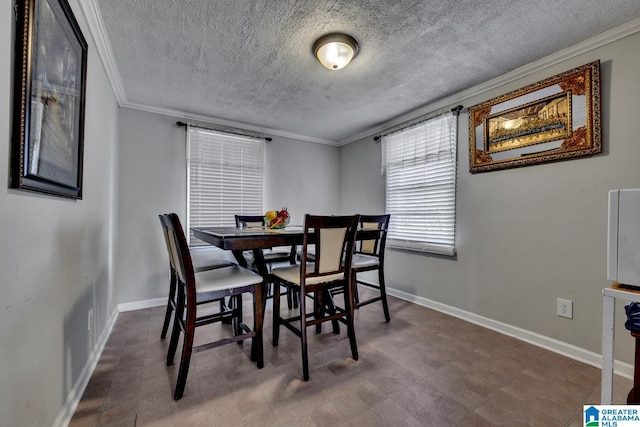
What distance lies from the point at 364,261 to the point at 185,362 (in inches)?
66.6

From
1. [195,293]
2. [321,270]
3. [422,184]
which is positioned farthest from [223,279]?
[422,184]

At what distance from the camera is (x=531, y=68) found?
2229 mm

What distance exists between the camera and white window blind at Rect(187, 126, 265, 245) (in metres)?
3.38

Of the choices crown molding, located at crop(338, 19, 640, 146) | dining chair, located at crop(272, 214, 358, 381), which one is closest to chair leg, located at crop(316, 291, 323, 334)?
dining chair, located at crop(272, 214, 358, 381)

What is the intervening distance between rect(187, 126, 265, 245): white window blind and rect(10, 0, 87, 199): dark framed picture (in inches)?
71.6

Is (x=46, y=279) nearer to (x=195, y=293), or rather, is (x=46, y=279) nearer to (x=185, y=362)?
(x=195, y=293)

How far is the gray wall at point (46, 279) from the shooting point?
2.90 feet

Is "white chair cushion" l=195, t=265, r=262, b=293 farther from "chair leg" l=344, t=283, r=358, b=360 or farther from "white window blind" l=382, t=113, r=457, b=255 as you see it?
"white window blind" l=382, t=113, r=457, b=255

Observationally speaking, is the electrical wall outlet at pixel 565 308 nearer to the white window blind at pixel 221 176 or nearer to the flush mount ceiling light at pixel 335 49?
the flush mount ceiling light at pixel 335 49

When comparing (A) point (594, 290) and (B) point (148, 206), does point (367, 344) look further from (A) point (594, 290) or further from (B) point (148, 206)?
(B) point (148, 206)

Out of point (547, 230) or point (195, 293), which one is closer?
point (195, 293)

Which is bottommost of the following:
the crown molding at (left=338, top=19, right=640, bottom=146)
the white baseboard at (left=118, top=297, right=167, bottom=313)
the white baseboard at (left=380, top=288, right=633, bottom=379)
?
the white baseboard at (left=118, top=297, right=167, bottom=313)

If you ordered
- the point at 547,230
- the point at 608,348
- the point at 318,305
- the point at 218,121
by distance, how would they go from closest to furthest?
1. the point at 608,348
2. the point at 547,230
3. the point at 318,305
4. the point at 218,121

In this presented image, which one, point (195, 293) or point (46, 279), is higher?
point (46, 279)
